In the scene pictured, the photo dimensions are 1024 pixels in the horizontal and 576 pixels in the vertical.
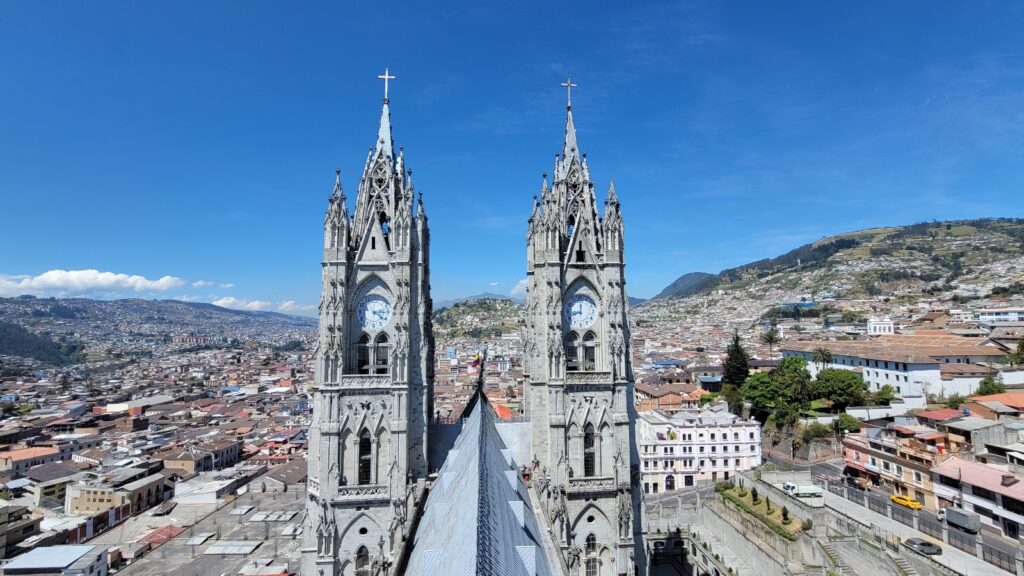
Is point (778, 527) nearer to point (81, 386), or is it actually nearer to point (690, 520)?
point (690, 520)

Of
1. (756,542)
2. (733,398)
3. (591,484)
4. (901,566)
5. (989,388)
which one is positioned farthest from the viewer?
(733,398)

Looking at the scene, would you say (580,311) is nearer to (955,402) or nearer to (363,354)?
(363,354)

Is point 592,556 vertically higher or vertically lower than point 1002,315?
lower

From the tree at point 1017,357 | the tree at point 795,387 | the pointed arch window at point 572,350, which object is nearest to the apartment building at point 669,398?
the tree at point 795,387

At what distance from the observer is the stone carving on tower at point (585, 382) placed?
25.5m

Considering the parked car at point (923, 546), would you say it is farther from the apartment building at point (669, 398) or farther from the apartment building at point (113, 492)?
the apartment building at point (113, 492)

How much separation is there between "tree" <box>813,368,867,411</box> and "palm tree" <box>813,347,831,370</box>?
14.6 m

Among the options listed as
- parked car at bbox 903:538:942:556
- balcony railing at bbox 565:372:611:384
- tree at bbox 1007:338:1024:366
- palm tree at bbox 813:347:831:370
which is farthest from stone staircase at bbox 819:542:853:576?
tree at bbox 1007:338:1024:366

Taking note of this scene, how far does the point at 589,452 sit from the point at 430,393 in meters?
8.65

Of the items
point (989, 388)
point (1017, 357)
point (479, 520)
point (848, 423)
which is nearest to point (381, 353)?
point (479, 520)

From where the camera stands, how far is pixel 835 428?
63656 millimetres

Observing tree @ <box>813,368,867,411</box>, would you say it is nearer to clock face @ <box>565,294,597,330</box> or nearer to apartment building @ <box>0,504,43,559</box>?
clock face @ <box>565,294,597,330</box>

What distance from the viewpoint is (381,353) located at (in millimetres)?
25688

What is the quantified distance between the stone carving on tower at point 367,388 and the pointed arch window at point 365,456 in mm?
45
